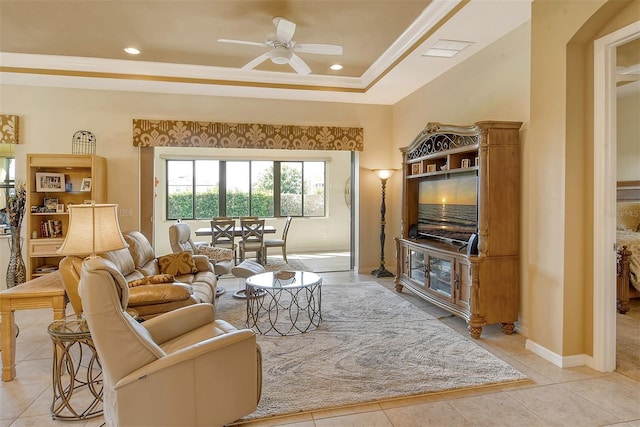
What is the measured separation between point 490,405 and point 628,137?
5895 mm

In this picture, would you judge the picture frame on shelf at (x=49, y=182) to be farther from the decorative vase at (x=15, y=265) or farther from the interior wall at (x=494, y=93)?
the interior wall at (x=494, y=93)

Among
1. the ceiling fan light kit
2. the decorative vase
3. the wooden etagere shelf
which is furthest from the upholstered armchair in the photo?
the ceiling fan light kit

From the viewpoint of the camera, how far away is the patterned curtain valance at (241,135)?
5391 millimetres

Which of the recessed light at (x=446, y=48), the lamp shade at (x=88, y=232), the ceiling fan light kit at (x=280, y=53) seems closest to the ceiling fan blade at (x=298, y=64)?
the ceiling fan light kit at (x=280, y=53)

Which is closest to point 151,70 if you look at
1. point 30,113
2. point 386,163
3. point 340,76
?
point 30,113

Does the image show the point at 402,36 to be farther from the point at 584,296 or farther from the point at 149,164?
the point at 149,164

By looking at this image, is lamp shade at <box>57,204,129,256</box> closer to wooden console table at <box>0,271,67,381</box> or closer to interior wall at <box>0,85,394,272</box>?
wooden console table at <box>0,271,67,381</box>

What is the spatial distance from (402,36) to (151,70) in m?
3.36

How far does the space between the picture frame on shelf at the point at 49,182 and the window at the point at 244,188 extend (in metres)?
3.56

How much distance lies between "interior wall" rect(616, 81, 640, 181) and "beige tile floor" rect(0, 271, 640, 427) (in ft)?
15.5

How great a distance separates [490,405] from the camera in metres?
2.29

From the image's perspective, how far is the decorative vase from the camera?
478 cm

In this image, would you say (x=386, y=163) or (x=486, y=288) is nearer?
(x=486, y=288)

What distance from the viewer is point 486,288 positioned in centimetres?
338
